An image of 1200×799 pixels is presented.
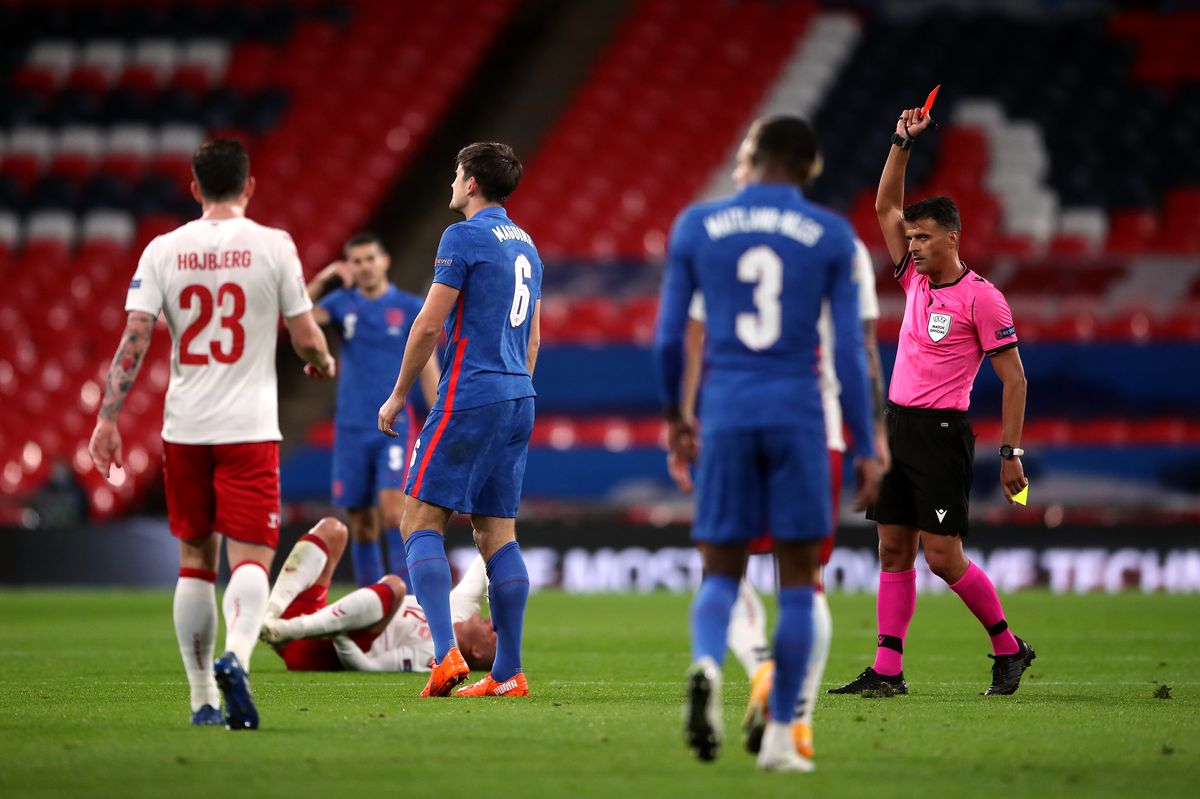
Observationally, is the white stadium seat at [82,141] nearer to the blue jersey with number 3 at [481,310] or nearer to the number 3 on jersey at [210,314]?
the blue jersey with number 3 at [481,310]

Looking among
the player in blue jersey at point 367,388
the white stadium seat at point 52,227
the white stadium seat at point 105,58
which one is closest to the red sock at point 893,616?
the player in blue jersey at point 367,388

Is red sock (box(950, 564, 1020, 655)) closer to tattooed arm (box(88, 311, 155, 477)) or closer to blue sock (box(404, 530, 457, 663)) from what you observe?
blue sock (box(404, 530, 457, 663))

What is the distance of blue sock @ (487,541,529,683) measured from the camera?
25.6ft

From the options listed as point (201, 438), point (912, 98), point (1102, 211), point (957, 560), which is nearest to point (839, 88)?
point (912, 98)

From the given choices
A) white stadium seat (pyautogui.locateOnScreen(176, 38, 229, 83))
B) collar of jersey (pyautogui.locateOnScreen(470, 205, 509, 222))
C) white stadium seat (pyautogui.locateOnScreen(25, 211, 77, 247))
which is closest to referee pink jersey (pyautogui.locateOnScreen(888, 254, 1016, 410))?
collar of jersey (pyautogui.locateOnScreen(470, 205, 509, 222))

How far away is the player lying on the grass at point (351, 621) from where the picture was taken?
916cm

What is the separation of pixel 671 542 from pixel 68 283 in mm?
9756

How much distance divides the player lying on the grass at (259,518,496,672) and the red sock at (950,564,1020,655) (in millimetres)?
2472

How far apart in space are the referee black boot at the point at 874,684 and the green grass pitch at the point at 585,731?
0.18m

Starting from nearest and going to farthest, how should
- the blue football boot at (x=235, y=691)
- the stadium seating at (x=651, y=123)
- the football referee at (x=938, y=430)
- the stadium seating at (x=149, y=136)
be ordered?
1. the blue football boot at (x=235, y=691)
2. the football referee at (x=938, y=430)
3. the stadium seating at (x=149, y=136)
4. the stadium seating at (x=651, y=123)

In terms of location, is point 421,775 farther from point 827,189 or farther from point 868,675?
point 827,189

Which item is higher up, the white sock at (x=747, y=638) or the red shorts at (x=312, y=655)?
the white sock at (x=747, y=638)

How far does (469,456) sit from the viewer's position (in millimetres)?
7672

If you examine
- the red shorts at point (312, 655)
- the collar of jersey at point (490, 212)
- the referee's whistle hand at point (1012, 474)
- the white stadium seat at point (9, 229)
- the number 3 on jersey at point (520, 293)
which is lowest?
the red shorts at point (312, 655)
